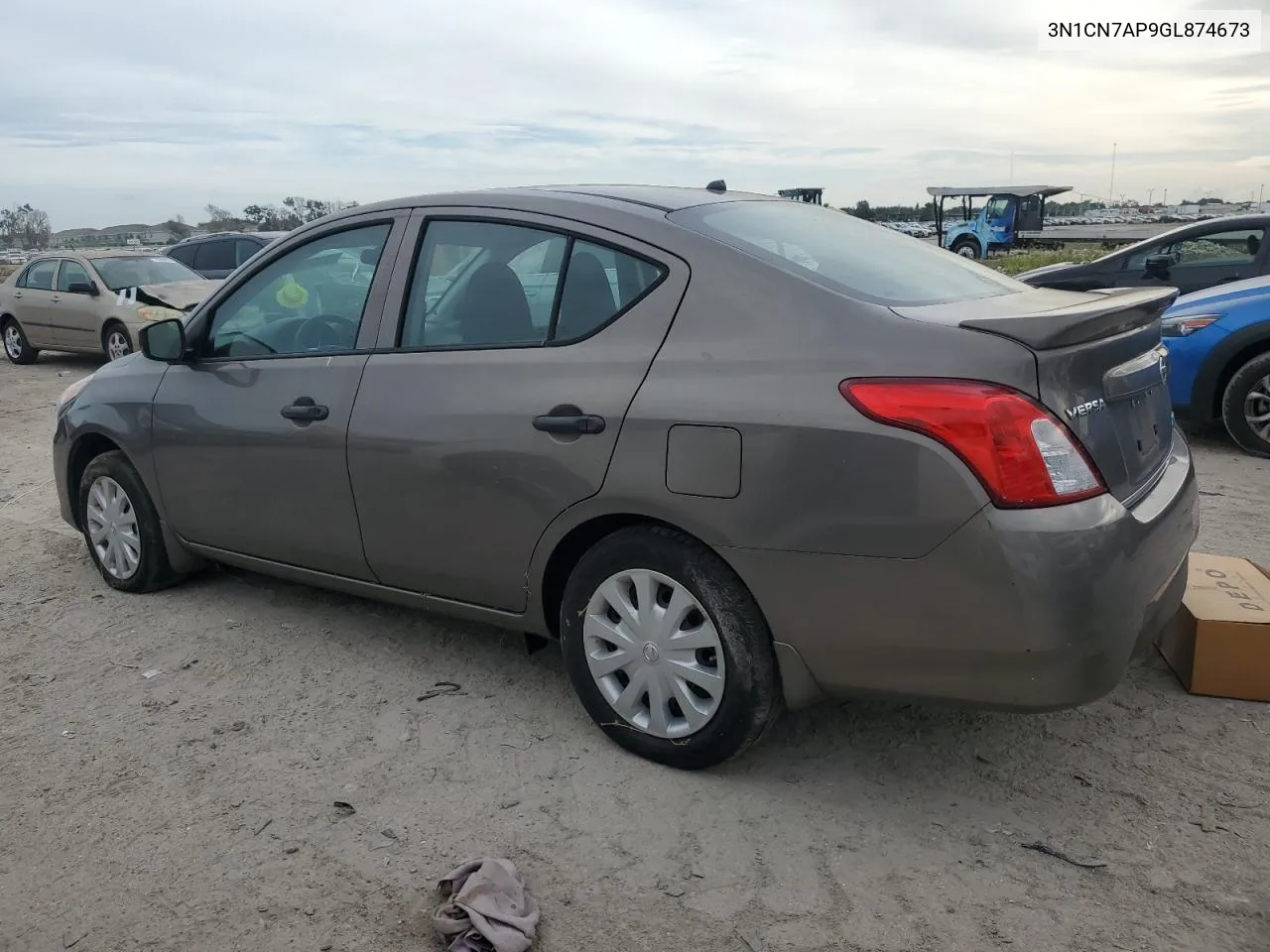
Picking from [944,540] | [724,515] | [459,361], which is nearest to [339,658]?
[459,361]

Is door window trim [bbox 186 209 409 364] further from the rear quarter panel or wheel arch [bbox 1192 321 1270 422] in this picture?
wheel arch [bbox 1192 321 1270 422]

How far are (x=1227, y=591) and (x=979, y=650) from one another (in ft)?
5.37

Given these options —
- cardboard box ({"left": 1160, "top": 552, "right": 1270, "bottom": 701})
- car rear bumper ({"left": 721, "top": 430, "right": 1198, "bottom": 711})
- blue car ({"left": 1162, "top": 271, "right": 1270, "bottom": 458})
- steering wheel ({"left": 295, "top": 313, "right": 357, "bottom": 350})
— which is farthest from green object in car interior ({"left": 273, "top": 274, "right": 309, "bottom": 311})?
blue car ({"left": 1162, "top": 271, "right": 1270, "bottom": 458})

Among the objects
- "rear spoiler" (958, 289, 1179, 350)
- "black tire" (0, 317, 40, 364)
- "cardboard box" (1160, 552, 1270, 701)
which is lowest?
"cardboard box" (1160, 552, 1270, 701)

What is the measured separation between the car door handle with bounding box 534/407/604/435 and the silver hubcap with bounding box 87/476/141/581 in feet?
8.16

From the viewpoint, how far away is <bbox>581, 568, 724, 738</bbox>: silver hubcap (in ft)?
9.68

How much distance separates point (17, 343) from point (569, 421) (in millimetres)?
15013

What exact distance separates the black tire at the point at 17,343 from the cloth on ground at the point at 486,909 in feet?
49.4

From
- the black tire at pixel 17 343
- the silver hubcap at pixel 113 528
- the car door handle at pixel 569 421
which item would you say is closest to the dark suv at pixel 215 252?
the black tire at pixel 17 343

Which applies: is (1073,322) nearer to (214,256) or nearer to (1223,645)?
(1223,645)

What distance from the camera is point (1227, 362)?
6.71m

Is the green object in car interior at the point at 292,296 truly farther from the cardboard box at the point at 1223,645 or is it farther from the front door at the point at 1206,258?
the front door at the point at 1206,258

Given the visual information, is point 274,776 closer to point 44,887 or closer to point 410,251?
point 44,887

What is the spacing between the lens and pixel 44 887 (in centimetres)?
270
